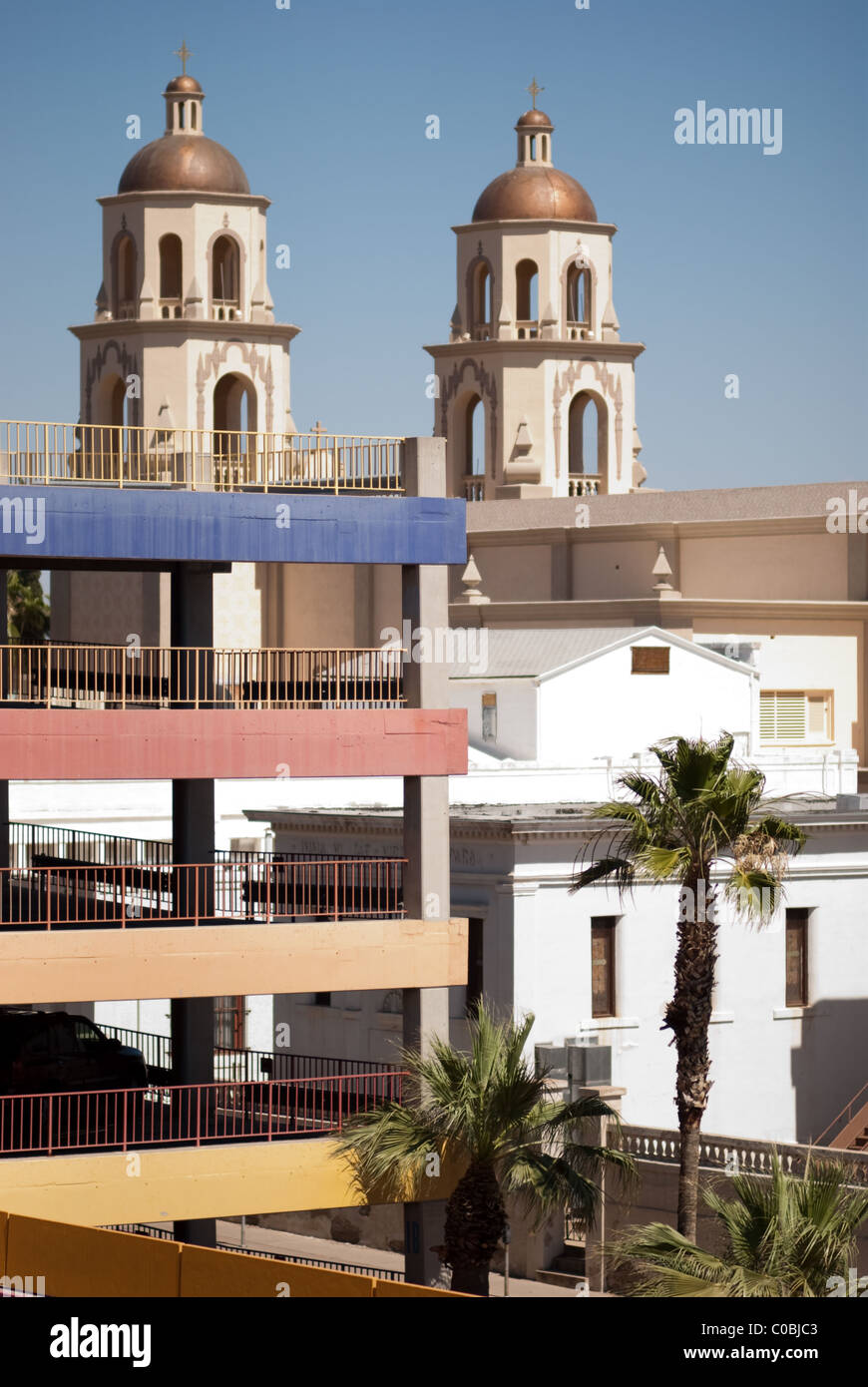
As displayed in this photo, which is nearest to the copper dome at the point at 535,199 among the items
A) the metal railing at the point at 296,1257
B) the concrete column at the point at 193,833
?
the concrete column at the point at 193,833

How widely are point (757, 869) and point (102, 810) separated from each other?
2322cm

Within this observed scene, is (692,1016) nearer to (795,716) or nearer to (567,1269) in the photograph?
(567,1269)

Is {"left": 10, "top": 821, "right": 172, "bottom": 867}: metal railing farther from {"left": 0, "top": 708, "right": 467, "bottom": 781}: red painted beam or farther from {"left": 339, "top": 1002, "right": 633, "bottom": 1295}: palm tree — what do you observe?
{"left": 339, "top": 1002, "right": 633, "bottom": 1295}: palm tree

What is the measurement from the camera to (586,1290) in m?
34.2

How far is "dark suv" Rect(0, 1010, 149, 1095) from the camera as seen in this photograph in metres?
33.9

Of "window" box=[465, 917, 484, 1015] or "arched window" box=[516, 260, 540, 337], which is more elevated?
"arched window" box=[516, 260, 540, 337]

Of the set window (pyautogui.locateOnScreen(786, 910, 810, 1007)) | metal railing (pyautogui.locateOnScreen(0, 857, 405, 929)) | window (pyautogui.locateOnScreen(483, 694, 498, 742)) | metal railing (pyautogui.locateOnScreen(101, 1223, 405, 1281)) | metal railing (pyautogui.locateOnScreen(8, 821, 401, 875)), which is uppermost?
window (pyautogui.locateOnScreen(483, 694, 498, 742))

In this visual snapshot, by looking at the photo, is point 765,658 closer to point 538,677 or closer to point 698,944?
point 538,677

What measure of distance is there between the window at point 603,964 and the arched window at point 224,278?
4916 centimetres

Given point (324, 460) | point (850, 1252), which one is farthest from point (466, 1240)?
point (324, 460)

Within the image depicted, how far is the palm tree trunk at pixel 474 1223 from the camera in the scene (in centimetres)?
2977

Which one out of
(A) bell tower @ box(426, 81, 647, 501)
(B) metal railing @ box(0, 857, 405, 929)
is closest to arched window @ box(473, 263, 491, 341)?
(A) bell tower @ box(426, 81, 647, 501)

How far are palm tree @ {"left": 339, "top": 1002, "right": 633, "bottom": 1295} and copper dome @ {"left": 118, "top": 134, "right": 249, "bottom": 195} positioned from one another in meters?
57.4

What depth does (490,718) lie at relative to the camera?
5634 centimetres
